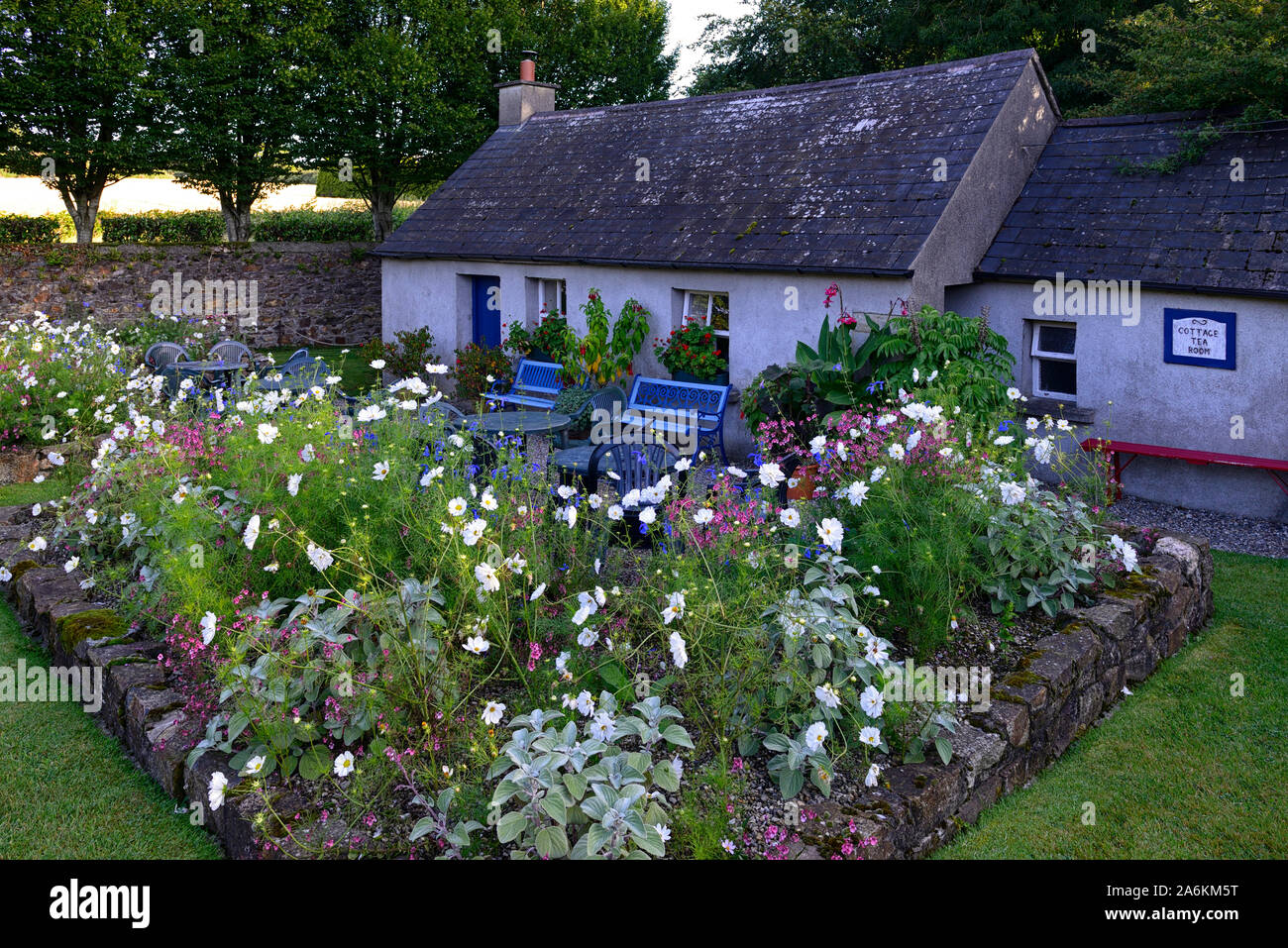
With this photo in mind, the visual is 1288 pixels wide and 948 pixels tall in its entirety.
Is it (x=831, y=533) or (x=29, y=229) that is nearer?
(x=831, y=533)

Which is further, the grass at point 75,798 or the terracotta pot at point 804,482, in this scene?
the terracotta pot at point 804,482

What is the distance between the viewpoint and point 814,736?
4426 millimetres

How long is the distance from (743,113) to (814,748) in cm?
1225

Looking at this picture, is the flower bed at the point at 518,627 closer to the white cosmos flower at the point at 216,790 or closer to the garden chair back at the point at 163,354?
the white cosmos flower at the point at 216,790

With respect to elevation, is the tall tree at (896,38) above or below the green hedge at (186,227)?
above

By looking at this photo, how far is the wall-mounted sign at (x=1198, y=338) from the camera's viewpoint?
10117 millimetres

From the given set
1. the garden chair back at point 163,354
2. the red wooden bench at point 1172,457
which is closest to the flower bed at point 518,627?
the red wooden bench at point 1172,457

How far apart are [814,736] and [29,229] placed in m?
20.9

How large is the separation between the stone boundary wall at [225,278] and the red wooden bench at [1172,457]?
50.5 feet

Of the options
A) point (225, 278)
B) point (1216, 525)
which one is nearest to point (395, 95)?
point (225, 278)

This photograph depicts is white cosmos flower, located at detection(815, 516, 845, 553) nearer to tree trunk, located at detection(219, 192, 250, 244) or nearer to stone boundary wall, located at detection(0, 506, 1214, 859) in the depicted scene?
stone boundary wall, located at detection(0, 506, 1214, 859)

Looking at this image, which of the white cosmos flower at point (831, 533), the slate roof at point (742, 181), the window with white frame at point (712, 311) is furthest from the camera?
the window with white frame at point (712, 311)

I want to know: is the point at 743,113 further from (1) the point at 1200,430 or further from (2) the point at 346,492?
(2) the point at 346,492

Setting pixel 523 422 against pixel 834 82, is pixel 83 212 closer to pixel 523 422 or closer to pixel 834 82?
pixel 834 82
